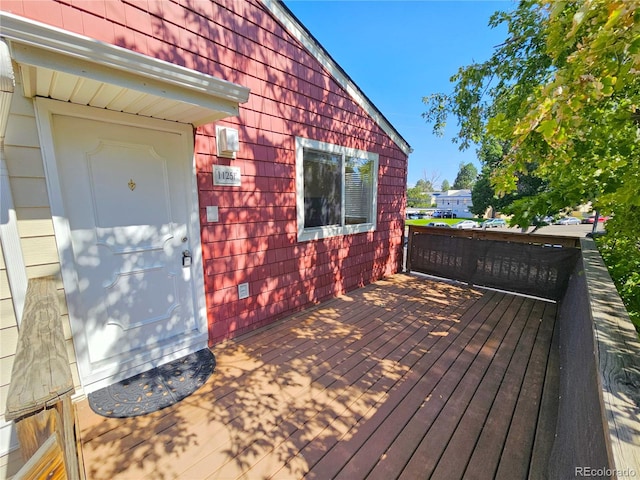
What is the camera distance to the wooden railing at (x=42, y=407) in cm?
71

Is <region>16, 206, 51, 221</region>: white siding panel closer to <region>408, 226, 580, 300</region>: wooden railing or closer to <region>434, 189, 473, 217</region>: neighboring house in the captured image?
<region>408, 226, 580, 300</region>: wooden railing

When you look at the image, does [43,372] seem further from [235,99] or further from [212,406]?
[235,99]

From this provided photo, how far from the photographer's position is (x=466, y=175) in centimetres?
6006

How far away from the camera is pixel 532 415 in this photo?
75.2 inches

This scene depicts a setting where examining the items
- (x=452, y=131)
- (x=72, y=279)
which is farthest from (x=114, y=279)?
(x=452, y=131)

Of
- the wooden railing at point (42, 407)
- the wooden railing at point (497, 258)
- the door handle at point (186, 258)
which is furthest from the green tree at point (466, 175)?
the wooden railing at point (42, 407)

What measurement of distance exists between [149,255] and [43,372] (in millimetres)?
1595

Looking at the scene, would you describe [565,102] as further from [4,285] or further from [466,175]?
[466,175]

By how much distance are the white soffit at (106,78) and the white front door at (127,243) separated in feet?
0.73

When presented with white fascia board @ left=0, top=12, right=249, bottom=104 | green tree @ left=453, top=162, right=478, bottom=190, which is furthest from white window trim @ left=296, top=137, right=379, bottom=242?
green tree @ left=453, top=162, right=478, bottom=190

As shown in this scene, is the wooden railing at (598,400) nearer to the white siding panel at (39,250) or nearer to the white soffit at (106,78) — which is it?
the white soffit at (106,78)

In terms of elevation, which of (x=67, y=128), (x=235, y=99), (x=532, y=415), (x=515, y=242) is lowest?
(x=532, y=415)

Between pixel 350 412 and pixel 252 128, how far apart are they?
2.71 m

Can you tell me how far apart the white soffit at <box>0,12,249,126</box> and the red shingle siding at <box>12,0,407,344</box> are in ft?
1.51
